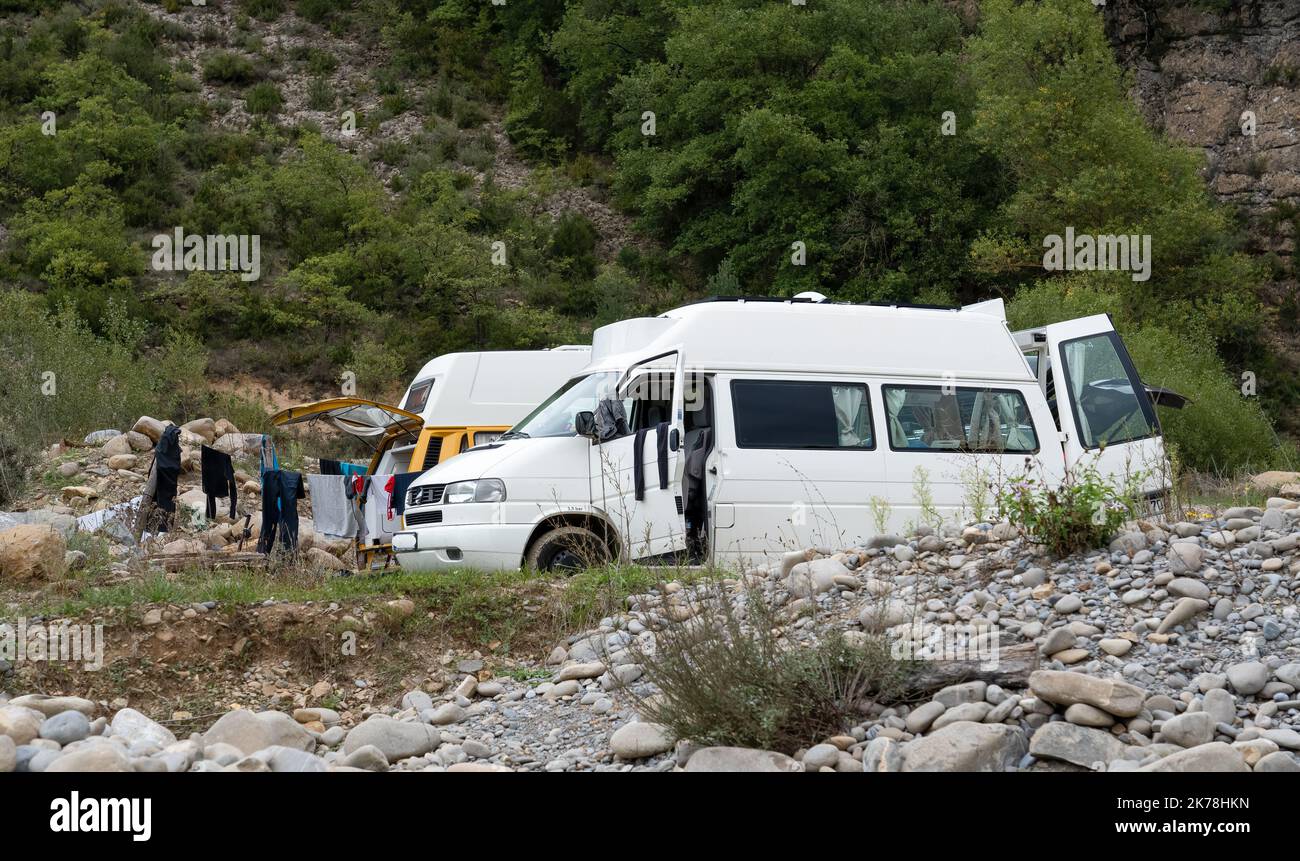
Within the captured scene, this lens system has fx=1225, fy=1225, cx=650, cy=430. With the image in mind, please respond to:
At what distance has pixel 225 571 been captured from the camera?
11.1 metres

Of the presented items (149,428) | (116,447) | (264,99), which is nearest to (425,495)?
(116,447)

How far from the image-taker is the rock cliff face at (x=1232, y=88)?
1523 inches

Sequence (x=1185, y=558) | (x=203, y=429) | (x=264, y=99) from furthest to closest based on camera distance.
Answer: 1. (x=264, y=99)
2. (x=203, y=429)
3. (x=1185, y=558)

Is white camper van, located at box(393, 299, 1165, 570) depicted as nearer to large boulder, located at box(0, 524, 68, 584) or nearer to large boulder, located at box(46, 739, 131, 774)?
large boulder, located at box(0, 524, 68, 584)

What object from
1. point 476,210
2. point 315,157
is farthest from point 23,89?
point 476,210

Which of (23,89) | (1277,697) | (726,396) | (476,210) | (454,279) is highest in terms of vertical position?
(23,89)

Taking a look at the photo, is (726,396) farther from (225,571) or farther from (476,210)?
(476,210)

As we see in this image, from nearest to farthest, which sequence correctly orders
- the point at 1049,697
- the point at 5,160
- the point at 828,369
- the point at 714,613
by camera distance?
the point at 1049,697 < the point at 714,613 < the point at 828,369 < the point at 5,160

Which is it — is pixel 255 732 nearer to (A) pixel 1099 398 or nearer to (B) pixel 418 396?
(A) pixel 1099 398

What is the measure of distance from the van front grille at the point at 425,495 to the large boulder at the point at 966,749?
6.17 metres

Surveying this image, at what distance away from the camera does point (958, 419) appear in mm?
11109

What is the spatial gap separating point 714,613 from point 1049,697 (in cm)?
179

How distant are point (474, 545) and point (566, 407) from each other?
1553 mm

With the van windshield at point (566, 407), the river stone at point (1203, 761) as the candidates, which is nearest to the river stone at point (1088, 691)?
the river stone at point (1203, 761)
